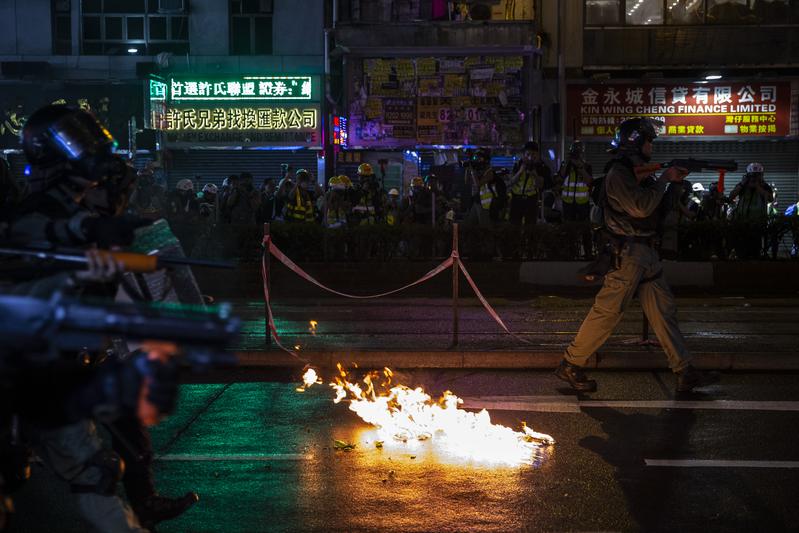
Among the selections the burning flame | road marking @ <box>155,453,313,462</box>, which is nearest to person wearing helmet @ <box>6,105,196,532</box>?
road marking @ <box>155,453,313,462</box>

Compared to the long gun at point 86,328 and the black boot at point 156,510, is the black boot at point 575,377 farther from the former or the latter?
the long gun at point 86,328

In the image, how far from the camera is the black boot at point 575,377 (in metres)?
7.52

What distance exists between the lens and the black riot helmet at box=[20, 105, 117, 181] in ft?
13.1

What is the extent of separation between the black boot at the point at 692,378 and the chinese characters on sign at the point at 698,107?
53.9ft

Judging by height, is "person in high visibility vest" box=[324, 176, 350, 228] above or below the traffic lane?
above

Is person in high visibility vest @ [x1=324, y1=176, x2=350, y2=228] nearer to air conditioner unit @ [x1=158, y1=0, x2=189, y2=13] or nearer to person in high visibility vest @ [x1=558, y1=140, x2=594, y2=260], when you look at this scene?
person in high visibility vest @ [x1=558, y1=140, x2=594, y2=260]

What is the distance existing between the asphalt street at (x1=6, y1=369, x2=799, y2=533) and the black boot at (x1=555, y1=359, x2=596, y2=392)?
0.10 m

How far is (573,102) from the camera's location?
76.7 feet

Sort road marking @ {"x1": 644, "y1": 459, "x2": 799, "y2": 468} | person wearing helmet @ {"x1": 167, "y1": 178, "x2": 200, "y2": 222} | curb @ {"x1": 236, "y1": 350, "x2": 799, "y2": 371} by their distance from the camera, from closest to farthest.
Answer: road marking @ {"x1": 644, "y1": 459, "x2": 799, "y2": 468}, curb @ {"x1": 236, "y1": 350, "x2": 799, "y2": 371}, person wearing helmet @ {"x1": 167, "y1": 178, "x2": 200, "y2": 222}

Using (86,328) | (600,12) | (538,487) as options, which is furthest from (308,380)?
(600,12)

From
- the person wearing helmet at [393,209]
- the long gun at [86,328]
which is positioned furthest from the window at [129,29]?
the long gun at [86,328]

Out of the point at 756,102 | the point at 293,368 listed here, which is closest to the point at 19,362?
the point at 293,368

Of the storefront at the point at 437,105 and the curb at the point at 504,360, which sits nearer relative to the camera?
the curb at the point at 504,360

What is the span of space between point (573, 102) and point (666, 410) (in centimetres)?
1724
